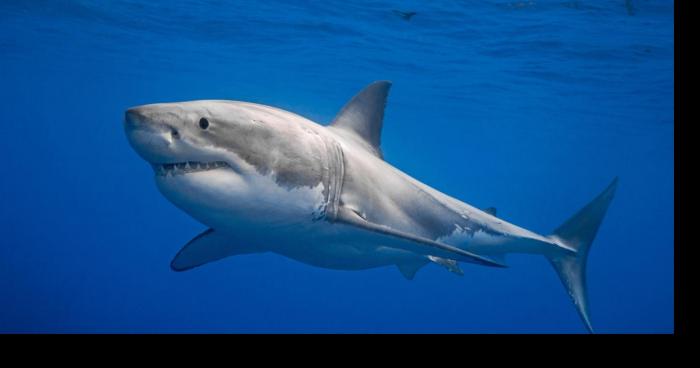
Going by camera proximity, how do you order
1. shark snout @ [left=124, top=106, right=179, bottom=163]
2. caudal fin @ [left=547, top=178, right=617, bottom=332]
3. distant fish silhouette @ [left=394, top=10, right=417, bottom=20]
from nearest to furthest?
shark snout @ [left=124, top=106, right=179, bottom=163]
caudal fin @ [left=547, top=178, right=617, bottom=332]
distant fish silhouette @ [left=394, top=10, right=417, bottom=20]

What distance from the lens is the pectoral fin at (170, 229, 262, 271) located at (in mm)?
5098

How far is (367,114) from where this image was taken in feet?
19.4

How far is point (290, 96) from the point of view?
3756 cm

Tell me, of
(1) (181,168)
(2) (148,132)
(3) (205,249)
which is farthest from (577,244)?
(2) (148,132)

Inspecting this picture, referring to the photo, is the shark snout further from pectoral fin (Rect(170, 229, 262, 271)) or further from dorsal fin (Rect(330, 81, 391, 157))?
dorsal fin (Rect(330, 81, 391, 157))

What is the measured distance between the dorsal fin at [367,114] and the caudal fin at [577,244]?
3519mm

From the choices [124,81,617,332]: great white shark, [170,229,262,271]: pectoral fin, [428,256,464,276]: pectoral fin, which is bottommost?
[428,256,464,276]: pectoral fin

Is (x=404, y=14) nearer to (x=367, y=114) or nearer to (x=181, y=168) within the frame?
(x=367, y=114)

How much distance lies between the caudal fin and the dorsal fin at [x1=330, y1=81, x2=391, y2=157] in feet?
11.5

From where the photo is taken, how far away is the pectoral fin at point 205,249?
5.10m

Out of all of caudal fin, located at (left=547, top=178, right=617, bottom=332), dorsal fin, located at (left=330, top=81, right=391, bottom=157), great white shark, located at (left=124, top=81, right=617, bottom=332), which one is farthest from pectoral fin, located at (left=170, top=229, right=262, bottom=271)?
caudal fin, located at (left=547, top=178, right=617, bottom=332)

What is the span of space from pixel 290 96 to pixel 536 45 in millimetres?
22098
